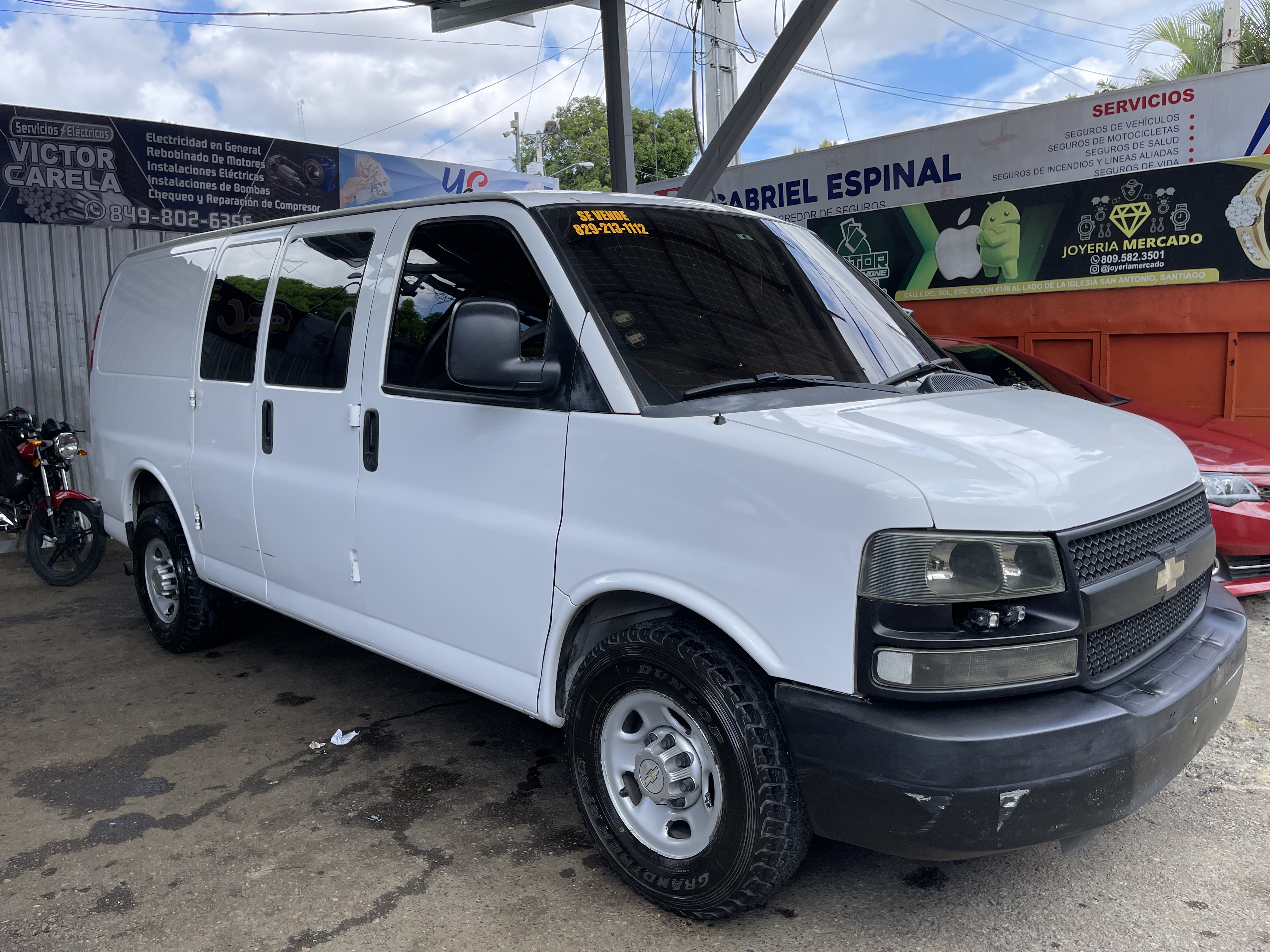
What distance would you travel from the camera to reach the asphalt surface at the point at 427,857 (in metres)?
2.81

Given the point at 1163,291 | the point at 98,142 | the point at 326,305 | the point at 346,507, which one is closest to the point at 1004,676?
the point at 346,507

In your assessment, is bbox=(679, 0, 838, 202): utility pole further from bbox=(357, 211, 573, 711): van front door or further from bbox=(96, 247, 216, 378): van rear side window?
bbox=(357, 211, 573, 711): van front door

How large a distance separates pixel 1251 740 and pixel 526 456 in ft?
10.5

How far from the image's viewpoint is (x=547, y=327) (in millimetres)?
Result: 3088

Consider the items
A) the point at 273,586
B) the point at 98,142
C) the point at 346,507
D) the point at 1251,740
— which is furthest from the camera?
the point at 98,142

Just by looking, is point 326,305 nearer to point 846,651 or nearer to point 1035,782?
point 846,651

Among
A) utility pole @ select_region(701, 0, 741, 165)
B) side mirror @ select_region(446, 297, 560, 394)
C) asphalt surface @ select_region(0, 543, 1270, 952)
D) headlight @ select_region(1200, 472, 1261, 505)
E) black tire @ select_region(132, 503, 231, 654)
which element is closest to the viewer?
asphalt surface @ select_region(0, 543, 1270, 952)

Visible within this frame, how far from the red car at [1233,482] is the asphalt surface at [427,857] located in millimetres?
805

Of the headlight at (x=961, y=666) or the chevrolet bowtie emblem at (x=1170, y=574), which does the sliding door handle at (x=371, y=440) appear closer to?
the headlight at (x=961, y=666)

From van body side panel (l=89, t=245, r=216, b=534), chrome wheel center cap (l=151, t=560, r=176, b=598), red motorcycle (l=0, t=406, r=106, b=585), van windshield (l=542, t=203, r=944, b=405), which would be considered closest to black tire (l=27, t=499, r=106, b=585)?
red motorcycle (l=0, t=406, r=106, b=585)

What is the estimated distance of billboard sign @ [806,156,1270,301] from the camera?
9039 mm

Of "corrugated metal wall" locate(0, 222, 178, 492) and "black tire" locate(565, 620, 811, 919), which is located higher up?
"corrugated metal wall" locate(0, 222, 178, 492)

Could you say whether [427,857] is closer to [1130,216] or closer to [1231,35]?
[1130,216]

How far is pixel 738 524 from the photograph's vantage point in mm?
2527
